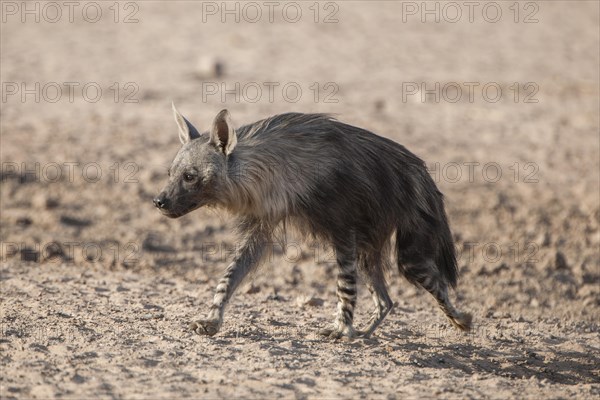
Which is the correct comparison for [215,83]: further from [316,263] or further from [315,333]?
[315,333]

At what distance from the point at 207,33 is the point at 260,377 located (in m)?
11.6

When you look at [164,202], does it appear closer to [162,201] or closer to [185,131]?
[162,201]

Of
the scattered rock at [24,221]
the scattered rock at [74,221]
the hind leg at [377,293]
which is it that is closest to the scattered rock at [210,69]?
the scattered rock at [74,221]

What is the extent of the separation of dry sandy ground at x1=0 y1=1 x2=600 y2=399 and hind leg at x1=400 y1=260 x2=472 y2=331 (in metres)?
0.14

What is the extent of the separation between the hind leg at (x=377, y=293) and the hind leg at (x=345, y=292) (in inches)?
13.1

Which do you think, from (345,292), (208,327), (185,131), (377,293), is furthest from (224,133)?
(377,293)

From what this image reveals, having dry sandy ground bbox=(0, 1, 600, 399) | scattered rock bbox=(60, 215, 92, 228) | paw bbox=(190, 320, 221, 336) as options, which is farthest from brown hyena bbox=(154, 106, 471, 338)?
scattered rock bbox=(60, 215, 92, 228)

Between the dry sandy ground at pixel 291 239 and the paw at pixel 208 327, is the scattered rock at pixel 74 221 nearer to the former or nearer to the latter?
the dry sandy ground at pixel 291 239

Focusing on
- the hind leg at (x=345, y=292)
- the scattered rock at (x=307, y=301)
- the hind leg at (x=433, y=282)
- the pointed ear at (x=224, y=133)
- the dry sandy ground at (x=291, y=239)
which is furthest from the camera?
the scattered rock at (x=307, y=301)

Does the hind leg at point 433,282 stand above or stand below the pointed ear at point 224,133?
below

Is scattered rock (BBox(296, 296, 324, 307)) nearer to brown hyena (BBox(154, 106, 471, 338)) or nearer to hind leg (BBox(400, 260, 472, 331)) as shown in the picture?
brown hyena (BBox(154, 106, 471, 338))

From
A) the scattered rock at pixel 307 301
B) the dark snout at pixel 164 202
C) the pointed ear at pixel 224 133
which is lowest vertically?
the scattered rock at pixel 307 301

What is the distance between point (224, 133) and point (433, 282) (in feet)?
5.85

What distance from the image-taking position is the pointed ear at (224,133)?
6.13 m
